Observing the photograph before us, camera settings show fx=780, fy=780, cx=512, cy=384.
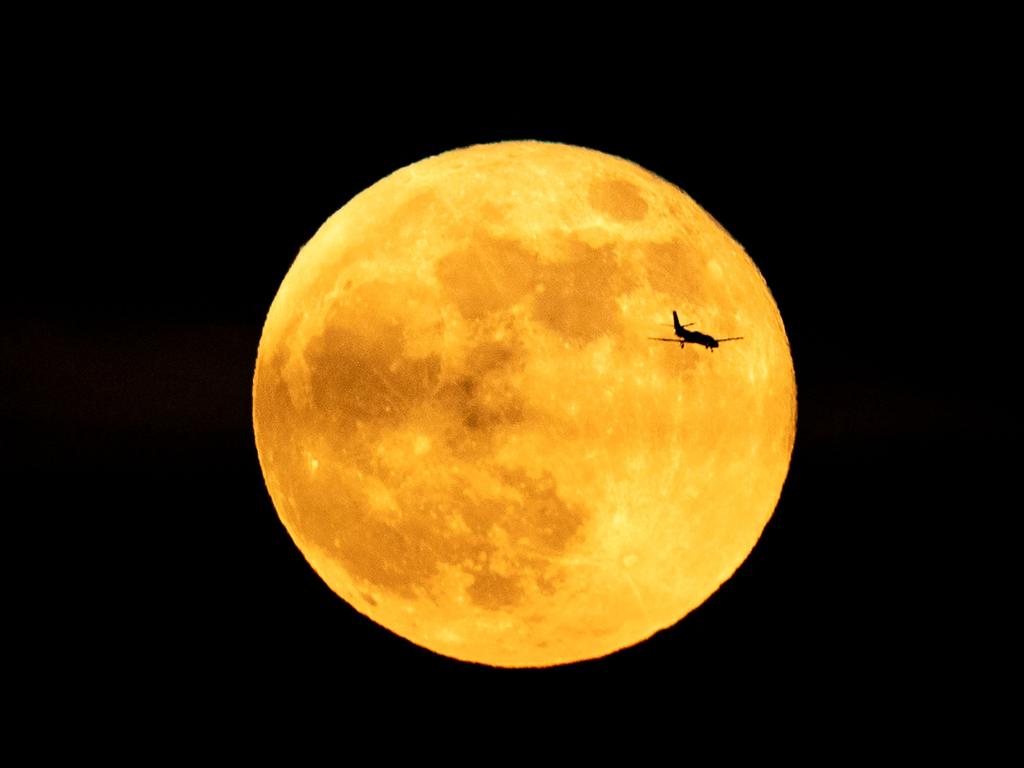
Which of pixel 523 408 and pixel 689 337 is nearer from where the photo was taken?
pixel 523 408

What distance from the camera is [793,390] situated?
3.20m

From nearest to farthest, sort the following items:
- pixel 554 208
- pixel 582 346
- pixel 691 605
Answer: pixel 582 346 → pixel 554 208 → pixel 691 605

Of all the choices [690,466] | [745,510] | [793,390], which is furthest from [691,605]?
[793,390]

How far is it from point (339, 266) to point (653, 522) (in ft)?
4.80

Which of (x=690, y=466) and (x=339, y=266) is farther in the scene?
(x=339, y=266)

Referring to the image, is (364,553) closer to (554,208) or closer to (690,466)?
(690,466)

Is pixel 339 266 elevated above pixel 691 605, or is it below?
above

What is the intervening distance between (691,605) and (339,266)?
6.22 feet

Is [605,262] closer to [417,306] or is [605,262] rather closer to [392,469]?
[417,306]

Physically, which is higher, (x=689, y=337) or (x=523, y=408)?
(x=689, y=337)

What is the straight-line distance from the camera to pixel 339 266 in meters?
2.89

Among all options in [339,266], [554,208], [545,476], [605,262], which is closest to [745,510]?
[545,476]

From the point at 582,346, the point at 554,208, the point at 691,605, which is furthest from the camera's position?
the point at 691,605

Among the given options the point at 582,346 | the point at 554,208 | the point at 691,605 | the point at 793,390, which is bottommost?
the point at 691,605
